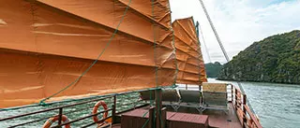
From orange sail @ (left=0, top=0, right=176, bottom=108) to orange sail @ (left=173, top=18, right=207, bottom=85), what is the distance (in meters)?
4.46

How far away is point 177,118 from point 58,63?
65.6 inches

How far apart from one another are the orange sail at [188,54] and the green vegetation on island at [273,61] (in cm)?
4320

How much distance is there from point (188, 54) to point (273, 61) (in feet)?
189

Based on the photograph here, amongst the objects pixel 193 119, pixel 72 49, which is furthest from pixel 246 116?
pixel 72 49

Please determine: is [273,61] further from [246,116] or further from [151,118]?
[151,118]

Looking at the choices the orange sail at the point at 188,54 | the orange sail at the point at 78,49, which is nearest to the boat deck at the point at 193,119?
the orange sail at the point at 78,49

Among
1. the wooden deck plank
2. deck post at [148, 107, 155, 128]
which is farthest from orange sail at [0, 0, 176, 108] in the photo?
the wooden deck plank

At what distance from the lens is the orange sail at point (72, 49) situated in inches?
38.4

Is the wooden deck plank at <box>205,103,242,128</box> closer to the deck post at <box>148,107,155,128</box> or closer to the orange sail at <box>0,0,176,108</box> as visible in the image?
the deck post at <box>148,107,155,128</box>

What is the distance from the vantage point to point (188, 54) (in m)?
7.28

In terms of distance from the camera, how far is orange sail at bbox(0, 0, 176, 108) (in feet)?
3.20

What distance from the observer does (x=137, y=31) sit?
6.82 ft

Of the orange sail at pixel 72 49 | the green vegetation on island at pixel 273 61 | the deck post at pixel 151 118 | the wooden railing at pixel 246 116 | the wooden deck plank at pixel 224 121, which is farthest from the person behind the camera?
the green vegetation on island at pixel 273 61

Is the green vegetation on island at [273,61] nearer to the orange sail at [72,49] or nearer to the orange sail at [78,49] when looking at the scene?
the orange sail at [78,49]
